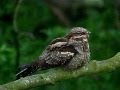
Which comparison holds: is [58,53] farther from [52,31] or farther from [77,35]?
[52,31]

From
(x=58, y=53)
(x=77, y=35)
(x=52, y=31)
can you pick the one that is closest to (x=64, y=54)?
(x=58, y=53)

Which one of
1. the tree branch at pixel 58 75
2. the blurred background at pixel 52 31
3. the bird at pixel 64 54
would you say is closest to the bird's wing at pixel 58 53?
the bird at pixel 64 54

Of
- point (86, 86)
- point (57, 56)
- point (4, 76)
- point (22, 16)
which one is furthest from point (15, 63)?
point (57, 56)

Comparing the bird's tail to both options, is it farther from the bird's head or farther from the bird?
the bird's head

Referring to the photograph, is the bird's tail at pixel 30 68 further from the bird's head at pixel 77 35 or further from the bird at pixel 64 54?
the bird's head at pixel 77 35

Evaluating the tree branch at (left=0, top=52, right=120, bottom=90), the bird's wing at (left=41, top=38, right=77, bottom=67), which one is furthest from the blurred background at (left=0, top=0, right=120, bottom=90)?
the tree branch at (left=0, top=52, right=120, bottom=90)

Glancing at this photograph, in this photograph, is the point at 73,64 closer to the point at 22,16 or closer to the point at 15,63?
the point at 15,63
